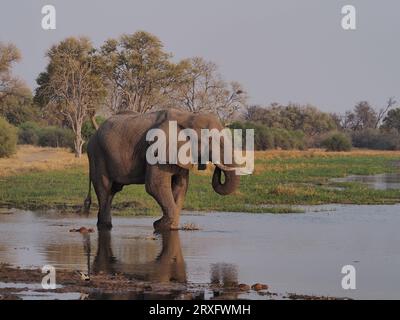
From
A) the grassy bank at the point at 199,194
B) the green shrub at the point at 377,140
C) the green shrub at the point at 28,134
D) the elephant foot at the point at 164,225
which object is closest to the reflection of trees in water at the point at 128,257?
the elephant foot at the point at 164,225

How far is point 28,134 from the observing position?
7906cm

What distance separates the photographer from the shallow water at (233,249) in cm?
1250

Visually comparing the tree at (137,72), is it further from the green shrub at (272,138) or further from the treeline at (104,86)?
the green shrub at (272,138)

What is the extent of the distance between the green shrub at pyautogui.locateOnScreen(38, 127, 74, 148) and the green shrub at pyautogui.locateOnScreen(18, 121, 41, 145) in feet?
2.11

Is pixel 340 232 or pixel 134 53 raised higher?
pixel 134 53

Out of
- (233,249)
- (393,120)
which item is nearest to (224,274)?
(233,249)

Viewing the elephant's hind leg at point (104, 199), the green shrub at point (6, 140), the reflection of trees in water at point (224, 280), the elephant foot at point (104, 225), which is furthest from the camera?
the green shrub at point (6, 140)

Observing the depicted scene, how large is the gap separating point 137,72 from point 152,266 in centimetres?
4545

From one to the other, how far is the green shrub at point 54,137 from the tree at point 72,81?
1476 centimetres

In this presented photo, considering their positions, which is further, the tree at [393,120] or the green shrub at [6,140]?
the tree at [393,120]

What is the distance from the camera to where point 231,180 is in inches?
718

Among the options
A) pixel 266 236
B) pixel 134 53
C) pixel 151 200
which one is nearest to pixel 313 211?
pixel 151 200
